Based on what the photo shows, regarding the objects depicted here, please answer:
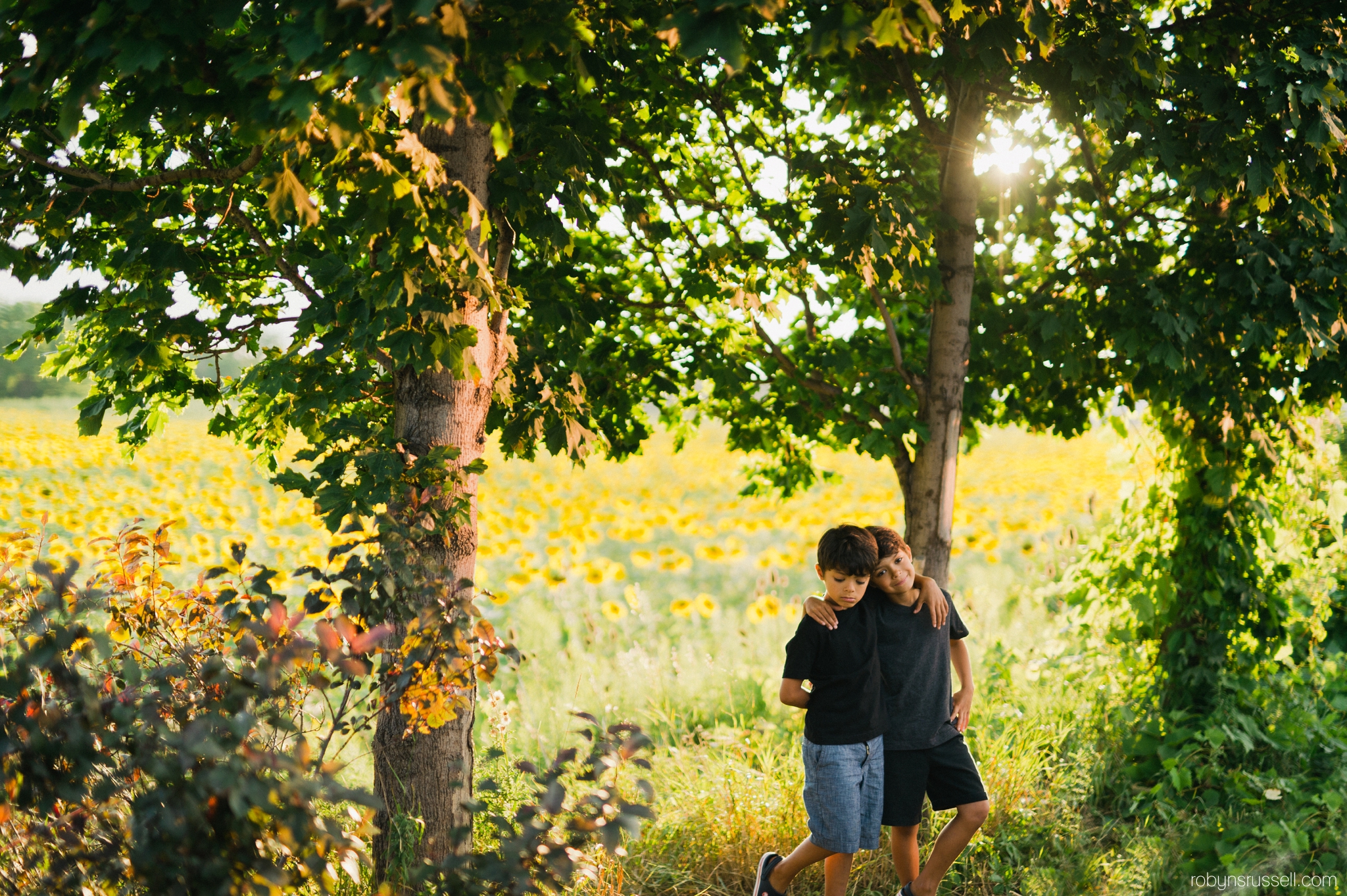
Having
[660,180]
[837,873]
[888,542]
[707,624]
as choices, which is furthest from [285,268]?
[707,624]

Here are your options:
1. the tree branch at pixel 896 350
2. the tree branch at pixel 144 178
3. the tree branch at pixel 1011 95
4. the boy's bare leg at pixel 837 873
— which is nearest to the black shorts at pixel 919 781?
the boy's bare leg at pixel 837 873

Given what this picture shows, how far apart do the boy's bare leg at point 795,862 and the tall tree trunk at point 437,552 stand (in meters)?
0.96

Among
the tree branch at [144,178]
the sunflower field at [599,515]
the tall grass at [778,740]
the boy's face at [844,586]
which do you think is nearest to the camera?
the tree branch at [144,178]

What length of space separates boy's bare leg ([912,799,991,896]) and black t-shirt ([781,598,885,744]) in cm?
38

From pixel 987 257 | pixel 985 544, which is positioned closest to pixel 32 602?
pixel 987 257

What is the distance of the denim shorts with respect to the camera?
2.56 metres

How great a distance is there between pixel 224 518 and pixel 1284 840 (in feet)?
17.6

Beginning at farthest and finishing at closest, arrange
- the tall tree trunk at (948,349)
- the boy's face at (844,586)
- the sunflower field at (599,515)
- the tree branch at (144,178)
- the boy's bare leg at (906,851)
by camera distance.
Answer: the sunflower field at (599,515) → the tall tree trunk at (948,349) → the boy's bare leg at (906,851) → the boy's face at (844,586) → the tree branch at (144,178)

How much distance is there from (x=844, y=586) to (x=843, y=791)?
0.60 meters

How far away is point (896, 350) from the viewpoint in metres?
3.43

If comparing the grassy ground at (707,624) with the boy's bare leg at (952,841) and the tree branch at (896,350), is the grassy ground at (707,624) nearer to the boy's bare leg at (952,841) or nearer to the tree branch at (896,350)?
the boy's bare leg at (952,841)

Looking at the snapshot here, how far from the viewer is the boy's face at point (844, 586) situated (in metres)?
2.52

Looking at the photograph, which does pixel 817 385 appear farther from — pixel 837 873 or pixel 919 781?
pixel 837 873

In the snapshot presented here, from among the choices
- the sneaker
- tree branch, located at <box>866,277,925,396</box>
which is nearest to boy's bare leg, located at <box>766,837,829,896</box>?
the sneaker
